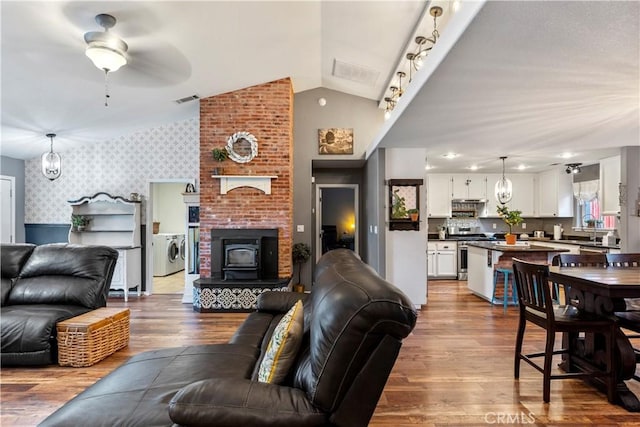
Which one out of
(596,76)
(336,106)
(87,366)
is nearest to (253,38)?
(336,106)

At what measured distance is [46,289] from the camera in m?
3.31

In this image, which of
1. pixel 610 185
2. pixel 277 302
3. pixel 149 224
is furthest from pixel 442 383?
pixel 610 185

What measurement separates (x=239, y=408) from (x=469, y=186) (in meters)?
7.46

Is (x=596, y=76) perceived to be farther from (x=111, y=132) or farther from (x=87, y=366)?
(x=111, y=132)

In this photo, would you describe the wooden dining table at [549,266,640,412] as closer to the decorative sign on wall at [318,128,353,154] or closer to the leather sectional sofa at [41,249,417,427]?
the leather sectional sofa at [41,249,417,427]

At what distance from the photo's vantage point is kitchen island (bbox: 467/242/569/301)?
5.17m

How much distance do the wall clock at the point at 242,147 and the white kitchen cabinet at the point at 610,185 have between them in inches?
225

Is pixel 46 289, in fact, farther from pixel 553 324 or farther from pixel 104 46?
pixel 553 324

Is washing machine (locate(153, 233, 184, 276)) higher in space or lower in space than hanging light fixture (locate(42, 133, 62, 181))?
lower

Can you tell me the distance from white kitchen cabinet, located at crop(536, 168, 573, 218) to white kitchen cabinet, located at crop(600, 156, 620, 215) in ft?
3.21

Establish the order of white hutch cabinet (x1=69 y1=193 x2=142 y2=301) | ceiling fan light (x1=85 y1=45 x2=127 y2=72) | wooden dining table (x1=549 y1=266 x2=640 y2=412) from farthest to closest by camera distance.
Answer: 1. white hutch cabinet (x1=69 y1=193 x2=142 y2=301)
2. ceiling fan light (x1=85 y1=45 x2=127 y2=72)
3. wooden dining table (x1=549 y1=266 x2=640 y2=412)

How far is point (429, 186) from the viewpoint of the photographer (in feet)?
25.2

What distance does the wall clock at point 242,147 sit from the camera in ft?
17.3

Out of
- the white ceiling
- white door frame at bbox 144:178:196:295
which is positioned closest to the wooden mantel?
white door frame at bbox 144:178:196:295
